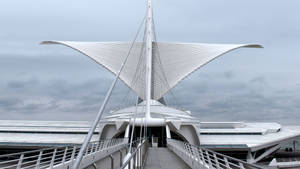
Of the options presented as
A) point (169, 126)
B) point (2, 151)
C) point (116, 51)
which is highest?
point (116, 51)

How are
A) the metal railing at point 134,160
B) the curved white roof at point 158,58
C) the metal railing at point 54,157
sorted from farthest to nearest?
the curved white roof at point 158,58, the metal railing at point 54,157, the metal railing at point 134,160

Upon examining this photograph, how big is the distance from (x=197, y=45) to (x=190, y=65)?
10.8 ft

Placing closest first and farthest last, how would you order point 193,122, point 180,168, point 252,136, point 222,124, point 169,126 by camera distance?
point 180,168, point 169,126, point 193,122, point 252,136, point 222,124

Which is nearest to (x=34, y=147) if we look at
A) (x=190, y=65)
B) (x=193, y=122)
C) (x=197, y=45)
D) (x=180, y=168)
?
(x=193, y=122)

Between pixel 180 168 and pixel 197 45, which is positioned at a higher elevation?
pixel 197 45

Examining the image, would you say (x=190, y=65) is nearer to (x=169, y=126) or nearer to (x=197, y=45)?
(x=197, y=45)

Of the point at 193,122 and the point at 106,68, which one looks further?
the point at 106,68

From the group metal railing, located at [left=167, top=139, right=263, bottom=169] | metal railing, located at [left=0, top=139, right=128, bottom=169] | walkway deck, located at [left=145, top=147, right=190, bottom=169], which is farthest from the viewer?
walkway deck, located at [left=145, top=147, right=190, bottom=169]

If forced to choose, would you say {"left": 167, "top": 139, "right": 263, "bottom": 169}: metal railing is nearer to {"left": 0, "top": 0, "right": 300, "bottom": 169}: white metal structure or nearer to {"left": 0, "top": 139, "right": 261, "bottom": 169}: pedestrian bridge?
{"left": 0, "top": 139, "right": 261, "bottom": 169}: pedestrian bridge

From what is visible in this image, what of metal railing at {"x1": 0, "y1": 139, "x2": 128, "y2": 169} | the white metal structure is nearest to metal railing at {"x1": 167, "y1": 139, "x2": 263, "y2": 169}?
metal railing at {"x1": 0, "y1": 139, "x2": 128, "y2": 169}

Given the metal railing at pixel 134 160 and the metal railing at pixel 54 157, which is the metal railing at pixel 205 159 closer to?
the metal railing at pixel 134 160

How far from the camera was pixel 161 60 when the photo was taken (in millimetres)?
43781

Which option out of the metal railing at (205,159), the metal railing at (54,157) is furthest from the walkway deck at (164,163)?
the metal railing at (54,157)

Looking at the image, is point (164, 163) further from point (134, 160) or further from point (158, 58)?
point (158, 58)
